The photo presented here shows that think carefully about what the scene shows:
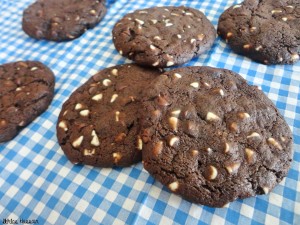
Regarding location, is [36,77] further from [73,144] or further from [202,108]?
[202,108]

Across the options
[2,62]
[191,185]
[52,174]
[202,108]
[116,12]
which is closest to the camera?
[191,185]

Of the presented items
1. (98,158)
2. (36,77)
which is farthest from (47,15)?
(98,158)

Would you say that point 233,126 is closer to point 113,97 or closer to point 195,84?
point 195,84

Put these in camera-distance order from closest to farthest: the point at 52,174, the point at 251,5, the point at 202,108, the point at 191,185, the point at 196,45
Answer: the point at 191,185 → the point at 202,108 → the point at 52,174 → the point at 196,45 → the point at 251,5

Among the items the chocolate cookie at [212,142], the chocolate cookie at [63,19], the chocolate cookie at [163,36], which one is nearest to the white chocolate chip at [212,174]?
the chocolate cookie at [212,142]

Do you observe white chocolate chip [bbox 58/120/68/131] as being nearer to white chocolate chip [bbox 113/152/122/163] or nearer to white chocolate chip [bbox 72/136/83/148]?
white chocolate chip [bbox 72/136/83/148]

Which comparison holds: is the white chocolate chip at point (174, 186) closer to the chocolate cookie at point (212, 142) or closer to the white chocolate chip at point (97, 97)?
the chocolate cookie at point (212, 142)
